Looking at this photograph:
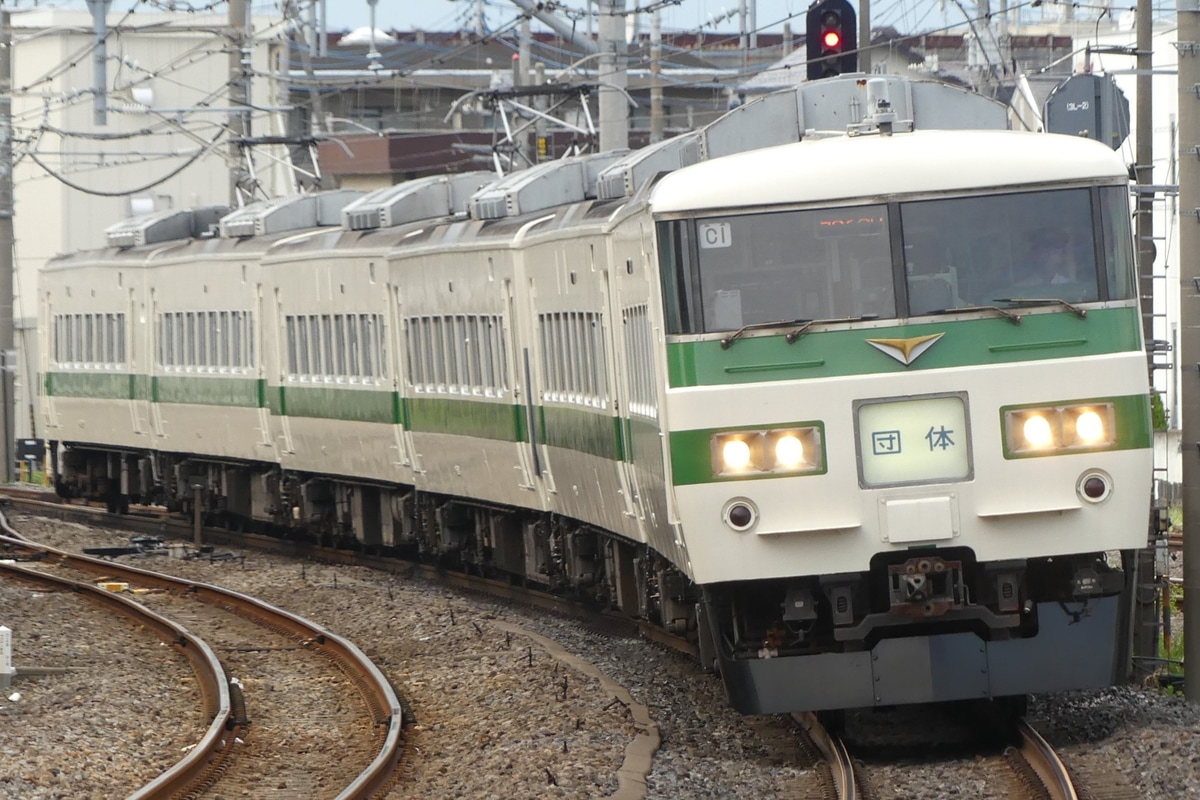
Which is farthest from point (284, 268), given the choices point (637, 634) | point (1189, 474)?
point (1189, 474)

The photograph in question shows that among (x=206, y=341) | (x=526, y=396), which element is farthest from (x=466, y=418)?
(x=206, y=341)

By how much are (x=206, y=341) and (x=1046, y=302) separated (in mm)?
14205

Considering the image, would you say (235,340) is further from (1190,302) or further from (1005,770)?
(1005,770)

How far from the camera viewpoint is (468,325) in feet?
51.9

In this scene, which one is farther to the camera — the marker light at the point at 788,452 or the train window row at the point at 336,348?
the train window row at the point at 336,348

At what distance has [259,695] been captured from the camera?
41.1ft

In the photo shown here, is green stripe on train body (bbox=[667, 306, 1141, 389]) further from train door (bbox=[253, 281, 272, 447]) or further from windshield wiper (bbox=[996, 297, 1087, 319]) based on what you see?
train door (bbox=[253, 281, 272, 447])

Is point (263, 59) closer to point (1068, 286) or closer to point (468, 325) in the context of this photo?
point (468, 325)

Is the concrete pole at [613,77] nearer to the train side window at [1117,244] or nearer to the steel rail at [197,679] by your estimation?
the steel rail at [197,679]

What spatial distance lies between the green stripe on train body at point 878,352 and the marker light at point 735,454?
9.5 inches

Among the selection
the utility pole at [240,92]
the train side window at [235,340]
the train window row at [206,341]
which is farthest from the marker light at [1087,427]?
the utility pole at [240,92]

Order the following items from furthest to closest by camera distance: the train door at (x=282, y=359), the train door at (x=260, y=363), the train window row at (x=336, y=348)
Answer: the train door at (x=260, y=363), the train door at (x=282, y=359), the train window row at (x=336, y=348)

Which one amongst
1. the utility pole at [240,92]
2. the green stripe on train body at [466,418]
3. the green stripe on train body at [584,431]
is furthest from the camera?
the utility pole at [240,92]

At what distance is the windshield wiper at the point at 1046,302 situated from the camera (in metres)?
8.95
